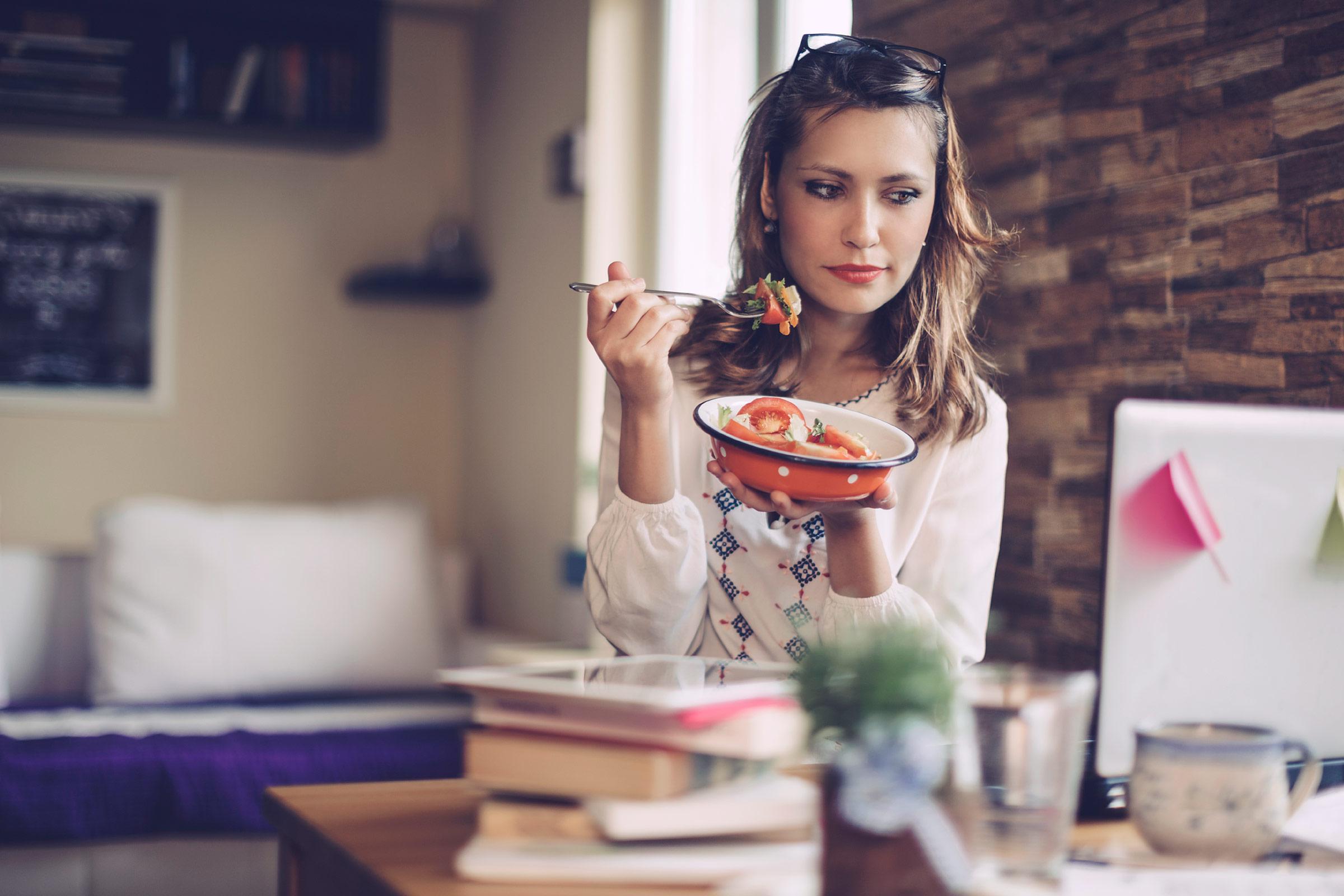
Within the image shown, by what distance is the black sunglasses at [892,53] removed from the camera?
1.37 meters

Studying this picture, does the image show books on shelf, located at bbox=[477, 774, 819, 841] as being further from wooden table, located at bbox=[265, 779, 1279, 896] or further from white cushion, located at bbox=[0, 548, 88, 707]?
white cushion, located at bbox=[0, 548, 88, 707]

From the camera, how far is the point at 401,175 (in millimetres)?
4047

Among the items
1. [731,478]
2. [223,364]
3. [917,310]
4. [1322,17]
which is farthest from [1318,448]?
[223,364]

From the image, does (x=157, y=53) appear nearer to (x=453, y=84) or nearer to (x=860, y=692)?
(x=453, y=84)

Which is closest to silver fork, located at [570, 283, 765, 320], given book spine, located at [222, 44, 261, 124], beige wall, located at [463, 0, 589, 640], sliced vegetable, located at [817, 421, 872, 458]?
sliced vegetable, located at [817, 421, 872, 458]

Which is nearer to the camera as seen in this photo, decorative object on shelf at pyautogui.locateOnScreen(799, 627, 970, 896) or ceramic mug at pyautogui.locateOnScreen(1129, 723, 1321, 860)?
decorative object on shelf at pyautogui.locateOnScreen(799, 627, 970, 896)

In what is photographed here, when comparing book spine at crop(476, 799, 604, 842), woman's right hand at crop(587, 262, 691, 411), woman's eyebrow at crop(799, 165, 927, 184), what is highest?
woman's eyebrow at crop(799, 165, 927, 184)

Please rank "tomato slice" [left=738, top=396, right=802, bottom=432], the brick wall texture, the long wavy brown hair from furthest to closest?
1. the brick wall texture
2. the long wavy brown hair
3. "tomato slice" [left=738, top=396, right=802, bottom=432]

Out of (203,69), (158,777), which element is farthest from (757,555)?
(203,69)

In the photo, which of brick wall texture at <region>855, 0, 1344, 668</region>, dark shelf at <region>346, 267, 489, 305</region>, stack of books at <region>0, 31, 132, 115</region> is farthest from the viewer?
dark shelf at <region>346, 267, 489, 305</region>

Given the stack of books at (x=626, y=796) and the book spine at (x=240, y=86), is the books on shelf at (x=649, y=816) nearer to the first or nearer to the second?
the stack of books at (x=626, y=796)

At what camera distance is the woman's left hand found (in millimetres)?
1046

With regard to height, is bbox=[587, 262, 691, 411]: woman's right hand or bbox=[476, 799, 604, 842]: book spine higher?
bbox=[587, 262, 691, 411]: woman's right hand

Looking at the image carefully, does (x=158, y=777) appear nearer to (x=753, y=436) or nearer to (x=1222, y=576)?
(x=753, y=436)
